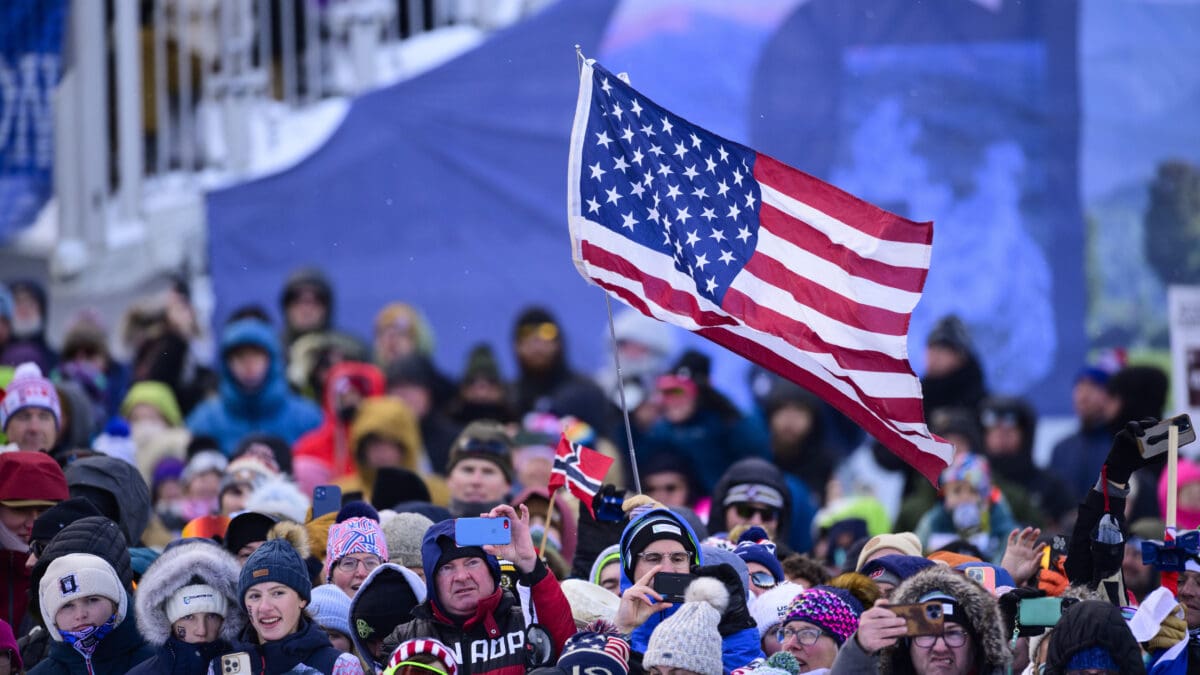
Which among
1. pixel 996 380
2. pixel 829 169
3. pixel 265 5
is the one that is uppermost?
pixel 265 5

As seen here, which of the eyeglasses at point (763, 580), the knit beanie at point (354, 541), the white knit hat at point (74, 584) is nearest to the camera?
the white knit hat at point (74, 584)

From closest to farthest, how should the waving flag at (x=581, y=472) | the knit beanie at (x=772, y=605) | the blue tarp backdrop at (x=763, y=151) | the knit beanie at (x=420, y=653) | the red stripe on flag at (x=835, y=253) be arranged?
the knit beanie at (x=420, y=653) → the knit beanie at (x=772, y=605) → the waving flag at (x=581, y=472) → the red stripe on flag at (x=835, y=253) → the blue tarp backdrop at (x=763, y=151)

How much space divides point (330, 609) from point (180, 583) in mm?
689

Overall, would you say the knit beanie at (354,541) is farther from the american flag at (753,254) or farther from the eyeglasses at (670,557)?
the american flag at (753,254)

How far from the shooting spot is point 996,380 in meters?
14.7

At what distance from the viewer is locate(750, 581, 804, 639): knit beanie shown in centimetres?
740

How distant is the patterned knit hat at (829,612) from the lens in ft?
22.7

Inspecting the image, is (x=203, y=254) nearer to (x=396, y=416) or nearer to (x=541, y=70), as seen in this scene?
(x=541, y=70)

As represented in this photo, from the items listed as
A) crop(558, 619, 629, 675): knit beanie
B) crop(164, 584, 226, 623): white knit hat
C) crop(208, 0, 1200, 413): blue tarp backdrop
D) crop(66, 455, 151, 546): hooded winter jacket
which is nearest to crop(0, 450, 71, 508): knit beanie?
crop(66, 455, 151, 546): hooded winter jacket

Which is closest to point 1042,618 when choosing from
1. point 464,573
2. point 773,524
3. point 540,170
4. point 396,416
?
point 464,573

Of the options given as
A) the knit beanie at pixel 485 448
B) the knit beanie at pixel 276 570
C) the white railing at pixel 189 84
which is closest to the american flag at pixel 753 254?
the knit beanie at pixel 276 570

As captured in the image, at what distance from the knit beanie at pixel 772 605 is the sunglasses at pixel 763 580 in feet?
0.47

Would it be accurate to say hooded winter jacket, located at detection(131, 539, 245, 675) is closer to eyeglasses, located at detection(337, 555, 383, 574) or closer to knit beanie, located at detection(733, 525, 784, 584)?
eyeglasses, located at detection(337, 555, 383, 574)

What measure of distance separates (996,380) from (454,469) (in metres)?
6.05
